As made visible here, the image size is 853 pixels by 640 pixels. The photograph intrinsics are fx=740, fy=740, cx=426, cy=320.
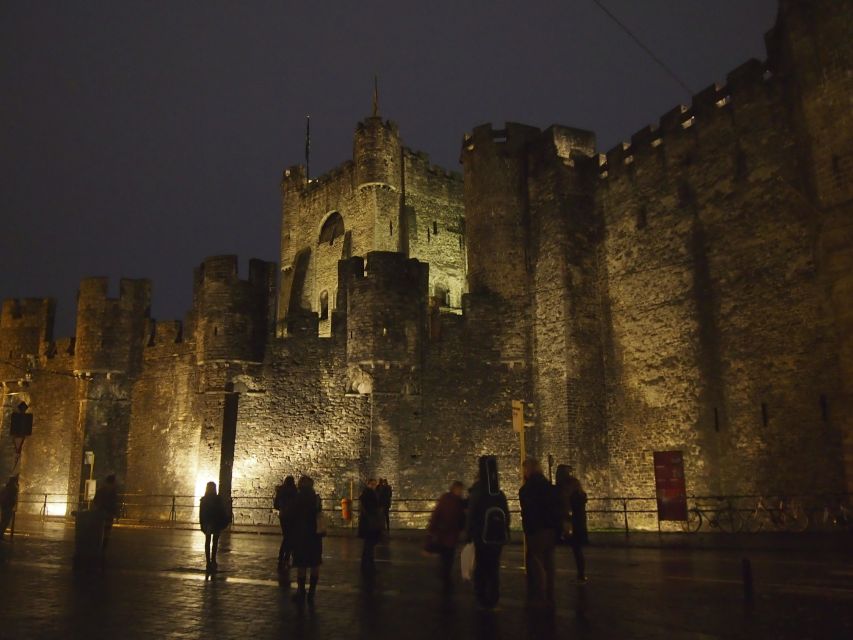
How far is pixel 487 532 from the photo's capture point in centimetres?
679

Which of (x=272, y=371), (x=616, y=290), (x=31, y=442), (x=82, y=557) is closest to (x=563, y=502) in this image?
(x=82, y=557)

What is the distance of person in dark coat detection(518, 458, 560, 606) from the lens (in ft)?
23.0

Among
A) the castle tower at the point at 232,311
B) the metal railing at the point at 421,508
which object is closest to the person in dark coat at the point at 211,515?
the metal railing at the point at 421,508

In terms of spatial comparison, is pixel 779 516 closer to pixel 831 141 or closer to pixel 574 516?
pixel 831 141

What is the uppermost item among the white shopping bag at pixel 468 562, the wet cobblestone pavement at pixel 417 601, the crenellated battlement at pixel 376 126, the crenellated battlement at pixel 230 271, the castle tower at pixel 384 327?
the crenellated battlement at pixel 376 126

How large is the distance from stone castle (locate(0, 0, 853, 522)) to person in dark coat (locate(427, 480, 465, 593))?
8.43 m

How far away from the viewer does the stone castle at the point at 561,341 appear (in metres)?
14.6

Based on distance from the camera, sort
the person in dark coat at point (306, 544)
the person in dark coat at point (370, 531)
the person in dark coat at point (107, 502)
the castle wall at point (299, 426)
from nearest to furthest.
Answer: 1. the person in dark coat at point (306, 544)
2. the person in dark coat at point (370, 531)
3. the person in dark coat at point (107, 502)
4. the castle wall at point (299, 426)

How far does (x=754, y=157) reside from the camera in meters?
16.1

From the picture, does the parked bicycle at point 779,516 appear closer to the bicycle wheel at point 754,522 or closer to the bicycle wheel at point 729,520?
the bicycle wheel at point 754,522

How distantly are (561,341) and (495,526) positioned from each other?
13079 mm

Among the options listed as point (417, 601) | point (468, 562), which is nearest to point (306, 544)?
point (417, 601)

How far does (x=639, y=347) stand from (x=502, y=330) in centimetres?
387

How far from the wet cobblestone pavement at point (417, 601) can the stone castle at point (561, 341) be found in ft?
17.2
